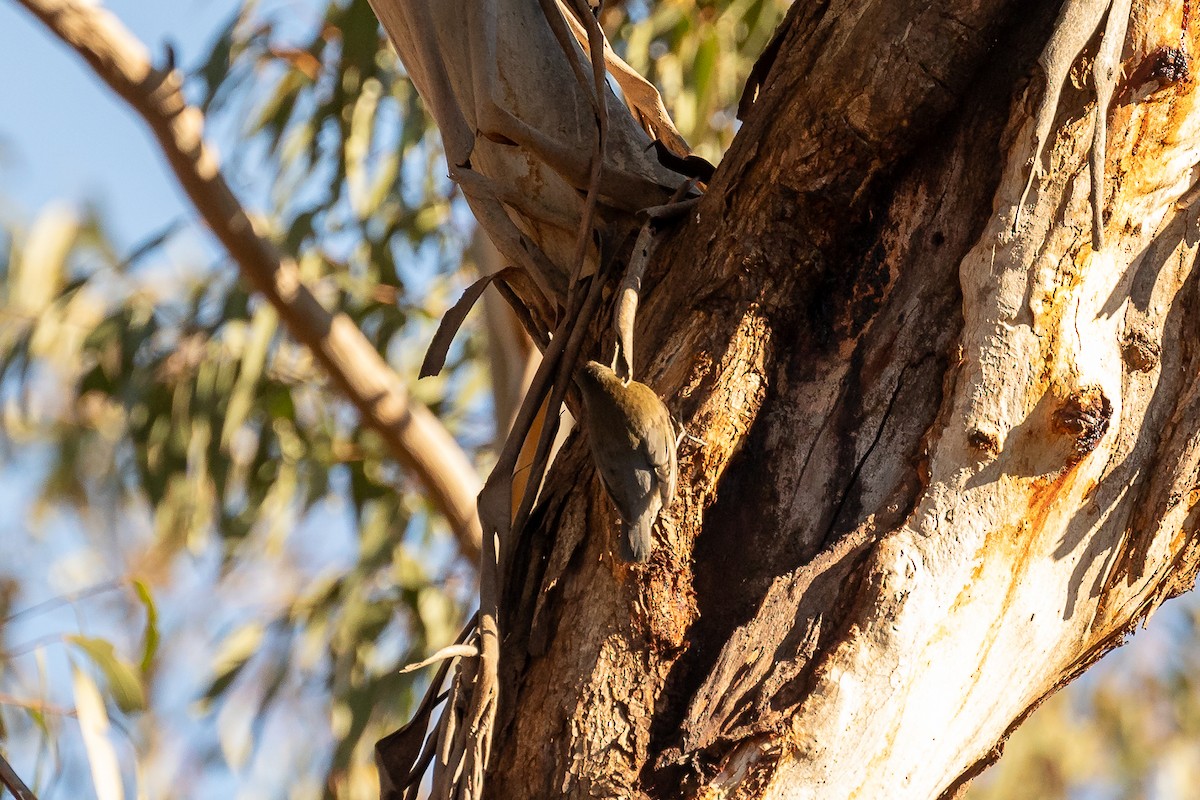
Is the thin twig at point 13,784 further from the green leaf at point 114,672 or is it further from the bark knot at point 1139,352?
the bark knot at point 1139,352

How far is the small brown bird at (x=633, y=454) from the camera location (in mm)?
746

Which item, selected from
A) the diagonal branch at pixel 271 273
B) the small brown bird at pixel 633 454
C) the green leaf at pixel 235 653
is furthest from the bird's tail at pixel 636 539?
the green leaf at pixel 235 653

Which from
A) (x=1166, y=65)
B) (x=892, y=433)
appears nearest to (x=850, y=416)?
(x=892, y=433)

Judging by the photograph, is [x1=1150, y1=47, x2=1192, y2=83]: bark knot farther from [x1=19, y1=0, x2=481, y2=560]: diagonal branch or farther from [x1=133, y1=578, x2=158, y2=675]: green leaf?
[x1=19, y1=0, x2=481, y2=560]: diagonal branch

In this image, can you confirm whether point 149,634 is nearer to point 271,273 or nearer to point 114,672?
point 114,672

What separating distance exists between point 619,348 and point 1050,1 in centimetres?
38

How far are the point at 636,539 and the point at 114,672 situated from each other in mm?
898

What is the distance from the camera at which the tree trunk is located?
2.44ft

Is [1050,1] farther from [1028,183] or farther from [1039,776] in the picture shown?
[1039,776]

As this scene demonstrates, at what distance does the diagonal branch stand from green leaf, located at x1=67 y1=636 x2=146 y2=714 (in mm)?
760

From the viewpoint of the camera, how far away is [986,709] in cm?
80

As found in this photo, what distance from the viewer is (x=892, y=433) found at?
0.81m

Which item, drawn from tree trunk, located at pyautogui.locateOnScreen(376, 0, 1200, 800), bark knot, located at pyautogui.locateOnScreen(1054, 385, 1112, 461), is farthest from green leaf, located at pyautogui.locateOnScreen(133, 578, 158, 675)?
bark knot, located at pyautogui.locateOnScreen(1054, 385, 1112, 461)

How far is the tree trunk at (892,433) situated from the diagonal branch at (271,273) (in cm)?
132
